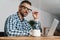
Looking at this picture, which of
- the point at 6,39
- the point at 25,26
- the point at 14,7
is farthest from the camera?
the point at 14,7

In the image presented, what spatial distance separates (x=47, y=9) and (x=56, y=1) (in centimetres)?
86

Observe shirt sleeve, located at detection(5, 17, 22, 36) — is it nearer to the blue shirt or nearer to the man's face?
the blue shirt

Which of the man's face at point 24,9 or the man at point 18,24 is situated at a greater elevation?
the man's face at point 24,9

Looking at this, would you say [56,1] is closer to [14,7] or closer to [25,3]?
[14,7]

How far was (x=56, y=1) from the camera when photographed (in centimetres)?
504

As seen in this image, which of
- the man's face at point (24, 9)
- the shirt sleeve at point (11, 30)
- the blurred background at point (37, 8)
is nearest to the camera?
the shirt sleeve at point (11, 30)

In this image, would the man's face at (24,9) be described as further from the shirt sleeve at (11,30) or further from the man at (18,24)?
the shirt sleeve at (11,30)

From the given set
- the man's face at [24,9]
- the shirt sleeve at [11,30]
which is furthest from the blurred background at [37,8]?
the shirt sleeve at [11,30]

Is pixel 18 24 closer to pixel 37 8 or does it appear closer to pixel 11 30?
pixel 11 30

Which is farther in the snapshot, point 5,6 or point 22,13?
point 5,6

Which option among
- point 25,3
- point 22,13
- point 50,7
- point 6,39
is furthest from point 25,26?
point 50,7

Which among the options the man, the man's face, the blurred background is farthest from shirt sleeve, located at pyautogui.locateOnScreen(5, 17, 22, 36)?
the blurred background

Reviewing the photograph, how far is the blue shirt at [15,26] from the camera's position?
187 cm

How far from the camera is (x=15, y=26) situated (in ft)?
6.51
